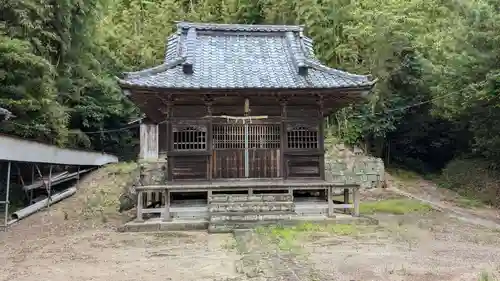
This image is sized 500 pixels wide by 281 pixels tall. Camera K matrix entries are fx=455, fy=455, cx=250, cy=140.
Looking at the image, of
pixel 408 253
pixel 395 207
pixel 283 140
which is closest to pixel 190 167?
pixel 283 140

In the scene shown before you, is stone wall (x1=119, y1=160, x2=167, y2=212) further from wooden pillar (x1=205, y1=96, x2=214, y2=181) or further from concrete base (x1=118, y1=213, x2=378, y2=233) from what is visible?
concrete base (x1=118, y1=213, x2=378, y2=233)

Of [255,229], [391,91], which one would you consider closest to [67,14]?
[255,229]

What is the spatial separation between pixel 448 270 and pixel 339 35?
838 inches

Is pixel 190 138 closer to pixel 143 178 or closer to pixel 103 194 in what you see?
pixel 143 178

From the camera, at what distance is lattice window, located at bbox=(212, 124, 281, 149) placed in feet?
43.2

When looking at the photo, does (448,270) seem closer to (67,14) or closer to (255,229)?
(255,229)

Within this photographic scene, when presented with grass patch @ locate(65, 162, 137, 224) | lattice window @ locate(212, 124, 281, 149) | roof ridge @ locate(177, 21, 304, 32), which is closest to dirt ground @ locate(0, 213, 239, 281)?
grass patch @ locate(65, 162, 137, 224)

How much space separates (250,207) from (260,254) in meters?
3.86

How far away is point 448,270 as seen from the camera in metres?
7.06

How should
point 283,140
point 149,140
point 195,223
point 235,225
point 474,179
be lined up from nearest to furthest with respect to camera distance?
point 235,225, point 195,223, point 283,140, point 474,179, point 149,140

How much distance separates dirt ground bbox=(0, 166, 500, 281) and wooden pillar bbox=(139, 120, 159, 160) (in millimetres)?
13683

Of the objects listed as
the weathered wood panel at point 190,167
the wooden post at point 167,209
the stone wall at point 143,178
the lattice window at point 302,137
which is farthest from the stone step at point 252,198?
the stone wall at point 143,178

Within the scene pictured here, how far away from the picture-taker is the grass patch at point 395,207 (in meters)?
15.7

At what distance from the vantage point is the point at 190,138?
13.1m
